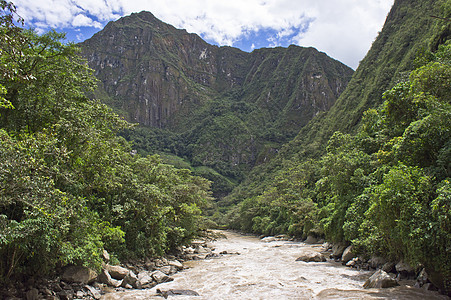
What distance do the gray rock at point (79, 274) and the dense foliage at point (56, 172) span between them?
48 cm

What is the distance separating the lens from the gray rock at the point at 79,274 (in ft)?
44.6

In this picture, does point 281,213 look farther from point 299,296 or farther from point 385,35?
point 385,35

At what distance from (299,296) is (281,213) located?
45553 mm

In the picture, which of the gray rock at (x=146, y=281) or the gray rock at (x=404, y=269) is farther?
the gray rock at (x=146, y=281)

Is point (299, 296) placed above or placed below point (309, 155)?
below

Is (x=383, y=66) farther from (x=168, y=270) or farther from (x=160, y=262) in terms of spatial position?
(x=168, y=270)

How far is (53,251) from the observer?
1189 centimetres

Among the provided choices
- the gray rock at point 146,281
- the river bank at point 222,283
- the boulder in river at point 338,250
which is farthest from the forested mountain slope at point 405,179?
the gray rock at point 146,281

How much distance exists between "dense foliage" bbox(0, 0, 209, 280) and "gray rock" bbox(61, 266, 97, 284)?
477mm

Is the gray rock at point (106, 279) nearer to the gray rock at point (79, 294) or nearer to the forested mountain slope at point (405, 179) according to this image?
the gray rock at point (79, 294)

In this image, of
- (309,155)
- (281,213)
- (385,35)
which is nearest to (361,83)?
(385,35)

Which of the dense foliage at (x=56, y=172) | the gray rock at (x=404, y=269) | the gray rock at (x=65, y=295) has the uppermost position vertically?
the dense foliage at (x=56, y=172)

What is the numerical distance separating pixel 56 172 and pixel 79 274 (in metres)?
5.67

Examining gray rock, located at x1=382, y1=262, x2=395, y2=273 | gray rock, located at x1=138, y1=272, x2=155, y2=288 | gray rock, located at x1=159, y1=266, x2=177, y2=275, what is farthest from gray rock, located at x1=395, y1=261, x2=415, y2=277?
gray rock, located at x1=159, y1=266, x2=177, y2=275
